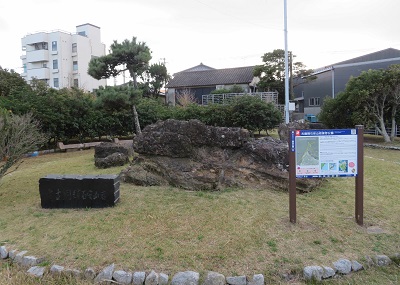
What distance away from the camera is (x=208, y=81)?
3325cm

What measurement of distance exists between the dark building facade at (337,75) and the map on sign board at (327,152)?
1854 centimetres

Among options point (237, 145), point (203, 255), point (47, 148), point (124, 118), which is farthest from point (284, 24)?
point (203, 255)

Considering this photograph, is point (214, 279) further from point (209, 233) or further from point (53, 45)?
point (53, 45)

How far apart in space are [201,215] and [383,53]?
24802 millimetres

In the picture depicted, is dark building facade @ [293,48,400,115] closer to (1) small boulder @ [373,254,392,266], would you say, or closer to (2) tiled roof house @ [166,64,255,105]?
(2) tiled roof house @ [166,64,255,105]

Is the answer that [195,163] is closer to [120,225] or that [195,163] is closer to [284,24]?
[120,225]

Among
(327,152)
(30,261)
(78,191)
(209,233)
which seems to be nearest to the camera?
(30,261)

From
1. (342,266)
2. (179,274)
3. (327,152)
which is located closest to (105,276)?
(179,274)

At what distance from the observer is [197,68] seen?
41.2 m

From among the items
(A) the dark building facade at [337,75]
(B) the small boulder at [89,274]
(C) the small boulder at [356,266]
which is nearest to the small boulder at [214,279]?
(B) the small boulder at [89,274]

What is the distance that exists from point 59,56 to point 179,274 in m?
40.5

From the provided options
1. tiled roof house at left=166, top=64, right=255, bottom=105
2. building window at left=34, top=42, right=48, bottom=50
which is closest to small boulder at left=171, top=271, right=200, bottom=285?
tiled roof house at left=166, top=64, right=255, bottom=105

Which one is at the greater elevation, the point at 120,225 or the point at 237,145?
the point at 237,145

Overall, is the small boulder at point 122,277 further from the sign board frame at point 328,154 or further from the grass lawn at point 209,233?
the sign board frame at point 328,154
